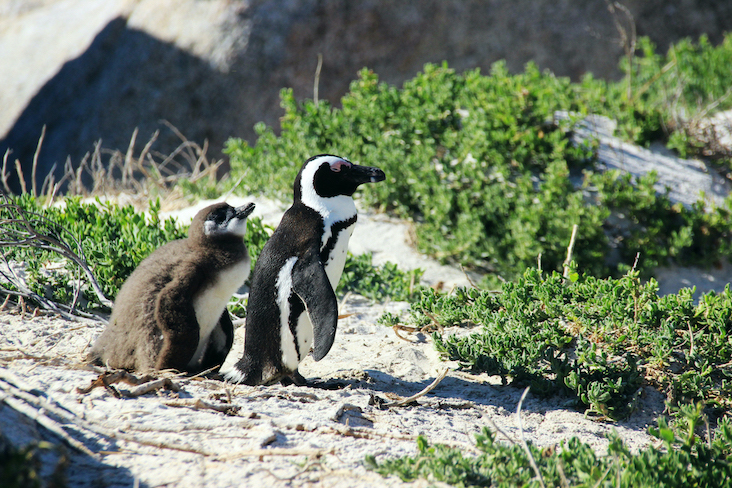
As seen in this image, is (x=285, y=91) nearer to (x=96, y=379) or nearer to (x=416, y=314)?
(x=416, y=314)

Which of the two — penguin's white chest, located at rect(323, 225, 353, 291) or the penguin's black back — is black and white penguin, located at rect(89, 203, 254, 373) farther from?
penguin's white chest, located at rect(323, 225, 353, 291)

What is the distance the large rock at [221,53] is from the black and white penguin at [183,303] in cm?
643

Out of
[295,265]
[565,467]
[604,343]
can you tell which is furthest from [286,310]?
[604,343]

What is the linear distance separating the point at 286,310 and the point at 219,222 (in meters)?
0.55

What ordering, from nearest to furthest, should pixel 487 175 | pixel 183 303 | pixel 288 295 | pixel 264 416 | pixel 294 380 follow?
pixel 264 416, pixel 183 303, pixel 288 295, pixel 294 380, pixel 487 175

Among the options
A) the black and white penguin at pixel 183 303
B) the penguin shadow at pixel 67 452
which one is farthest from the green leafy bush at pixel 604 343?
the penguin shadow at pixel 67 452

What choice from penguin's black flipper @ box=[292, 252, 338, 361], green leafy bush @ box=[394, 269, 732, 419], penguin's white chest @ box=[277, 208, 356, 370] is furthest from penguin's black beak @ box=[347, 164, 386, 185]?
green leafy bush @ box=[394, 269, 732, 419]

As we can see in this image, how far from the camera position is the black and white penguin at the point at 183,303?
9.21ft

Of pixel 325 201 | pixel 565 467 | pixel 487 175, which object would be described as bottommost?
pixel 565 467

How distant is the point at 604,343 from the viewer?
3.26 m

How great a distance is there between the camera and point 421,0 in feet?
32.0

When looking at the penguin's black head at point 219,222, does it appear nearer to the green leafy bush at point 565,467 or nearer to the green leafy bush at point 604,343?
the green leafy bush at point 604,343

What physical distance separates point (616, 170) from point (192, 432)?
4.37 meters

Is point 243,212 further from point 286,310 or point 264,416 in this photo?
point 264,416
